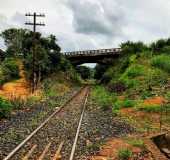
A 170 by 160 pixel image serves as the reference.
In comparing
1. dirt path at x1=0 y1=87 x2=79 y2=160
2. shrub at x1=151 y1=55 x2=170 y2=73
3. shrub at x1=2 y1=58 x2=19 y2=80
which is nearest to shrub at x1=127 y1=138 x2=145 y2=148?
dirt path at x1=0 y1=87 x2=79 y2=160

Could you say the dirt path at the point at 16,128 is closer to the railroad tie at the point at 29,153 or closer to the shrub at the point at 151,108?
the railroad tie at the point at 29,153

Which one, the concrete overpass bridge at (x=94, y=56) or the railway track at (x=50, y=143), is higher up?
the concrete overpass bridge at (x=94, y=56)

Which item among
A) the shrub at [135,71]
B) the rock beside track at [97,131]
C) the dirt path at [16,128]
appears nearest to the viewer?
the rock beside track at [97,131]

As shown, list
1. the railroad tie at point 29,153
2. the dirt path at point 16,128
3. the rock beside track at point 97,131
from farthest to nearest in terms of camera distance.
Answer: the dirt path at point 16,128, the rock beside track at point 97,131, the railroad tie at point 29,153

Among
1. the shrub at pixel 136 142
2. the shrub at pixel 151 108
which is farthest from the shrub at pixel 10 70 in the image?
the shrub at pixel 136 142

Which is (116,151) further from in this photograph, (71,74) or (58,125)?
(71,74)

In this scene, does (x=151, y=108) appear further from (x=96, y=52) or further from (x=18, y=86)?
(x=96, y=52)

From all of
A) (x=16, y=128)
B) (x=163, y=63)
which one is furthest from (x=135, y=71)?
(x=16, y=128)

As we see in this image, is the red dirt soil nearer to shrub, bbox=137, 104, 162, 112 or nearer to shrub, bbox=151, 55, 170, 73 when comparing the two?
shrub, bbox=151, 55, 170, 73

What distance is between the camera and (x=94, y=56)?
8556 centimetres

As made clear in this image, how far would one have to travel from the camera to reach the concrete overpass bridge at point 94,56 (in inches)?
3295

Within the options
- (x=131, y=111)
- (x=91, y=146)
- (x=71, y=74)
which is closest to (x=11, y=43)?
(x=71, y=74)

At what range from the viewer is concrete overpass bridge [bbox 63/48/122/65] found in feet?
275

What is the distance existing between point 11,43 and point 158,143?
60.8 meters
